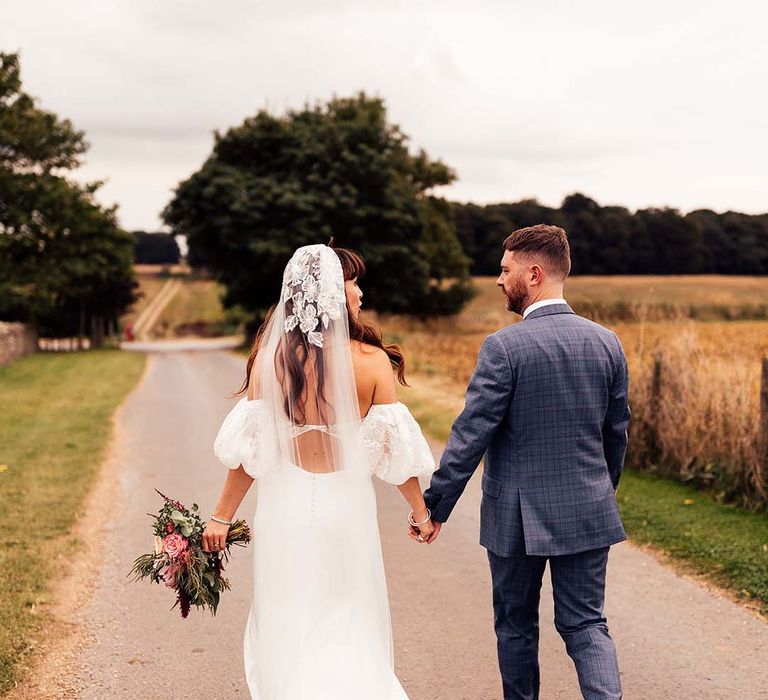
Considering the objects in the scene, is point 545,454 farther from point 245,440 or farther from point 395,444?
point 245,440

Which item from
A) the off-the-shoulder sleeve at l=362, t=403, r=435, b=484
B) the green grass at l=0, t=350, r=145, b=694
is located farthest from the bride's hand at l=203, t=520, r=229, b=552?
the green grass at l=0, t=350, r=145, b=694

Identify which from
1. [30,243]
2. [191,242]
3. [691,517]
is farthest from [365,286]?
[691,517]

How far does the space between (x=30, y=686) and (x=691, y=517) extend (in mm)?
5347

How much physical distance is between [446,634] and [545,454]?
78.2 inches

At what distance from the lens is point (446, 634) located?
4.66 metres

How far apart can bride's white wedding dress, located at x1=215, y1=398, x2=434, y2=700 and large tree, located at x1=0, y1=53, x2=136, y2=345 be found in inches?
1368

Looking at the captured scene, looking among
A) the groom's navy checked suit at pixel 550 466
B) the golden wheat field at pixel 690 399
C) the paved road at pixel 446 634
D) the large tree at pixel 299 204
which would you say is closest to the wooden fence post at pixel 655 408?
the golden wheat field at pixel 690 399

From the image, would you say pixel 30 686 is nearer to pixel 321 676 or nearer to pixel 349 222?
pixel 321 676

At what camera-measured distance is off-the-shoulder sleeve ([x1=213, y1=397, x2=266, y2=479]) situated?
3.37m

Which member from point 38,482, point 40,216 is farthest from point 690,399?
point 40,216

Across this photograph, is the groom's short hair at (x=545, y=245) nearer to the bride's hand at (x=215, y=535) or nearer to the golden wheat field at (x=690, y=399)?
the bride's hand at (x=215, y=535)

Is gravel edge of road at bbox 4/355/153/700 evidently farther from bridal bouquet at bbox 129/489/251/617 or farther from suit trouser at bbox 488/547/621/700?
suit trouser at bbox 488/547/621/700

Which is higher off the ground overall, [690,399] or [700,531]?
[690,399]

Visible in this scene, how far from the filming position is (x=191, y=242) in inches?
1422
